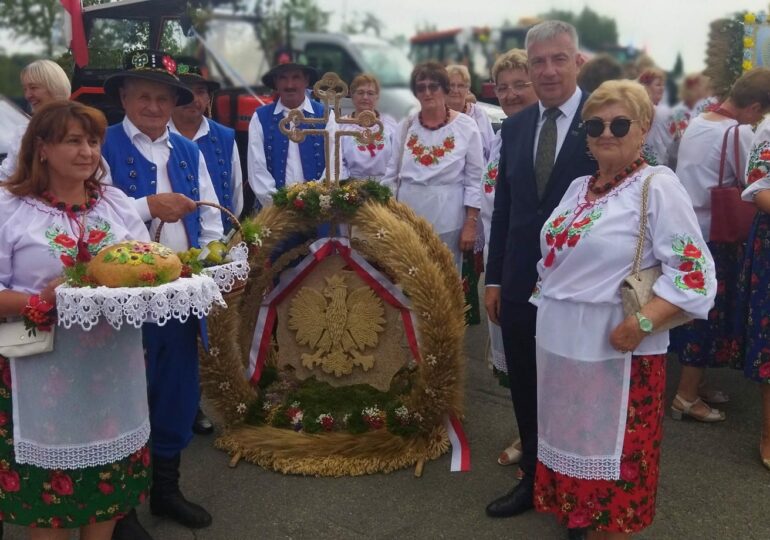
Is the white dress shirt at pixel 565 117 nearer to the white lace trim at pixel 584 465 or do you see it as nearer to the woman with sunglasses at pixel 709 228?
the white lace trim at pixel 584 465

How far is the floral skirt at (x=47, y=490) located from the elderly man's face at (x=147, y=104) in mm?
1220

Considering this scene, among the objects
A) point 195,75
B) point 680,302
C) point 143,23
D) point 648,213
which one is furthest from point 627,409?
point 143,23

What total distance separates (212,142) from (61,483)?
2.55 meters

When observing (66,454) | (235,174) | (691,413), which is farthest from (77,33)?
(691,413)

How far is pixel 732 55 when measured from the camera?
17.1 ft

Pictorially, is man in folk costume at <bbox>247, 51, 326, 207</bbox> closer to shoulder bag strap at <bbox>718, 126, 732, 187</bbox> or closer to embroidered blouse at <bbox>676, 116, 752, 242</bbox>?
embroidered blouse at <bbox>676, 116, 752, 242</bbox>

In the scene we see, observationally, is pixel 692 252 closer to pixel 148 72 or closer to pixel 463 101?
pixel 148 72

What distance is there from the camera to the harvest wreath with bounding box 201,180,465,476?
3.73 metres

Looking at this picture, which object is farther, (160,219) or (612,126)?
(160,219)

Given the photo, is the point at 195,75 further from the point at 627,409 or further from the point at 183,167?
the point at 627,409

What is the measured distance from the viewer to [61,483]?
2488 millimetres

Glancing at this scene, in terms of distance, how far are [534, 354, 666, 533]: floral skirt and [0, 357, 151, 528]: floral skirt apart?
1652 mm

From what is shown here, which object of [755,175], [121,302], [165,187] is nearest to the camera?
[121,302]

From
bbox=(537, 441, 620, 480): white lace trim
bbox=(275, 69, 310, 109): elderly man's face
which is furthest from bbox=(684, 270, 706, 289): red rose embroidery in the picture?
bbox=(275, 69, 310, 109): elderly man's face
